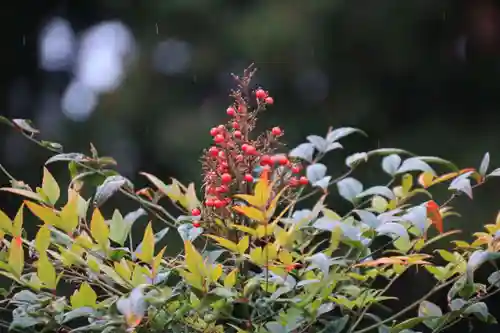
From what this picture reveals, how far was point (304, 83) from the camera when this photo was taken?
2.33 m

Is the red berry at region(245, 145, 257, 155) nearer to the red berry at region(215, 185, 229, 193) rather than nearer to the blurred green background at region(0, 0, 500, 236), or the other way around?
the red berry at region(215, 185, 229, 193)

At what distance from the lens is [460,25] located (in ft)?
7.71

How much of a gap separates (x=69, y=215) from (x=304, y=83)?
5.82 feet

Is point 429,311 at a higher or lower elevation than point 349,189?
lower

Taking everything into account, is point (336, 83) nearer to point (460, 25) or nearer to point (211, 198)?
point (460, 25)

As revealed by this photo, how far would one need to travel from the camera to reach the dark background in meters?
2.25

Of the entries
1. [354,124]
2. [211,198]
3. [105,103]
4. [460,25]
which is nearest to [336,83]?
[354,124]

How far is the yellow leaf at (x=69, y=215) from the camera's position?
61 cm

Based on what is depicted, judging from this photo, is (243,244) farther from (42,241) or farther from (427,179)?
(427,179)

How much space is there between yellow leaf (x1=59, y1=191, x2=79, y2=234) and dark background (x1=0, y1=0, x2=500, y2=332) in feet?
5.16

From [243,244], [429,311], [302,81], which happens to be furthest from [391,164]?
[302,81]

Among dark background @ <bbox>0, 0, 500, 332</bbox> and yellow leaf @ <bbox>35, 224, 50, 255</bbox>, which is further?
dark background @ <bbox>0, 0, 500, 332</bbox>

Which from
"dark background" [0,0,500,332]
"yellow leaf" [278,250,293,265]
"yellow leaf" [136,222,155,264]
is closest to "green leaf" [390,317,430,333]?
"yellow leaf" [278,250,293,265]

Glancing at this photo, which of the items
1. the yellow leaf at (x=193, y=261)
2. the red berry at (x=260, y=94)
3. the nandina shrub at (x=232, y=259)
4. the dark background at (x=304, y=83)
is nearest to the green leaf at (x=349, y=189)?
the nandina shrub at (x=232, y=259)
